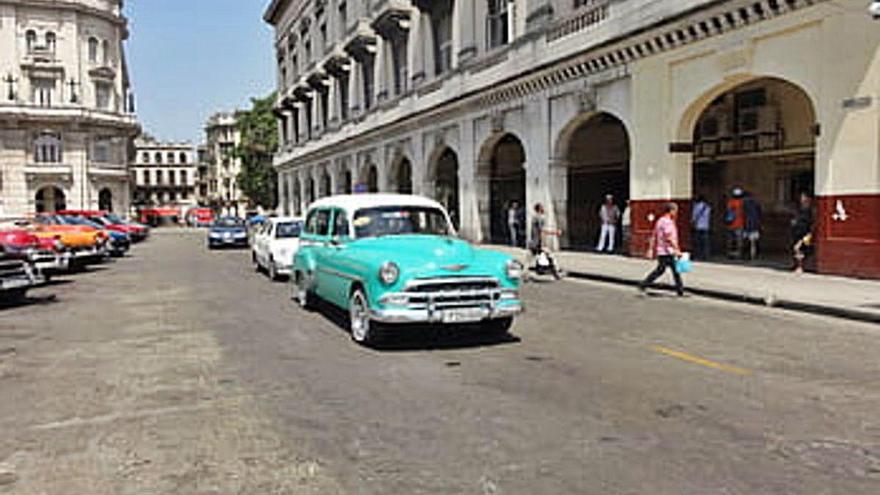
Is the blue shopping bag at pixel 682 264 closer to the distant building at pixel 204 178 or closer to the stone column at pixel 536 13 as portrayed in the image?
the stone column at pixel 536 13

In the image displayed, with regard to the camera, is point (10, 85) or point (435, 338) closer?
point (435, 338)

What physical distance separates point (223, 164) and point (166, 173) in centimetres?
2432

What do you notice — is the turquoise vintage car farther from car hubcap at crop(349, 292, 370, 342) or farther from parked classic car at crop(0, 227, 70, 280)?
parked classic car at crop(0, 227, 70, 280)

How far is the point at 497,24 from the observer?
81.5ft

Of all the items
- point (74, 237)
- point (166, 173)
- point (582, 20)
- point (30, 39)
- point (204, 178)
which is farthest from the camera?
point (166, 173)

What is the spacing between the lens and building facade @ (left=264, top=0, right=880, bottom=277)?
41.9 ft

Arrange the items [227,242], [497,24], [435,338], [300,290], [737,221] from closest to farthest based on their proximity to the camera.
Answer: [435,338] < [300,290] < [737,221] < [497,24] < [227,242]

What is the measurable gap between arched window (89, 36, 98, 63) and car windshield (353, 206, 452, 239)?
6734 centimetres

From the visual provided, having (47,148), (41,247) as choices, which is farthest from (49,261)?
(47,148)

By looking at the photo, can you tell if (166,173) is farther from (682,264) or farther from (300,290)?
(682,264)

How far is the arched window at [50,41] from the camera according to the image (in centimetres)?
6209

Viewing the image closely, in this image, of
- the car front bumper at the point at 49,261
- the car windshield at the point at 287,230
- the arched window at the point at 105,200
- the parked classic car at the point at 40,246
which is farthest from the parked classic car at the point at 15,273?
the arched window at the point at 105,200

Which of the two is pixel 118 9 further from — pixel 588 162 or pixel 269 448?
pixel 269 448

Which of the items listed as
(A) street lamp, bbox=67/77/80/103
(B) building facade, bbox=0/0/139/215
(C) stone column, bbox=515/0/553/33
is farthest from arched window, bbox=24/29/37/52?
(C) stone column, bbox=515/0/553/33
